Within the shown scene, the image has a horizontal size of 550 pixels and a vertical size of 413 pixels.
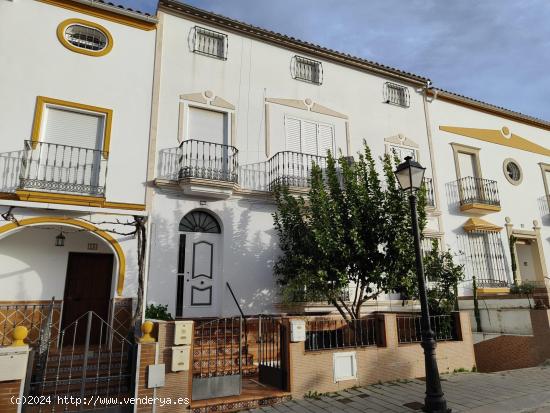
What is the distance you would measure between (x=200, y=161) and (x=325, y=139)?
4411 mm

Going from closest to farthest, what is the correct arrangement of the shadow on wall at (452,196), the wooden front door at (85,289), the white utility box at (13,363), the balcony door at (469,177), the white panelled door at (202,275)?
the white utility box at (13,363), the wooden front door at (85,289), the white panelled door at (202,275), the shadow on wall at (452,196), the balcony door at (469,177)

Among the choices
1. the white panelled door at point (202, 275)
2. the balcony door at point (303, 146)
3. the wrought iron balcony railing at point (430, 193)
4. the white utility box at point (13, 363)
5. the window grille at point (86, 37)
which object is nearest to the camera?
the white utility box at point (13, 363)

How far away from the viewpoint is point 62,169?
348 inches

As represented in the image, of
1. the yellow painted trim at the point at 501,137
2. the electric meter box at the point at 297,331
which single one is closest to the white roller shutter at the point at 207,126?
the electric meter box at the point at 297,331

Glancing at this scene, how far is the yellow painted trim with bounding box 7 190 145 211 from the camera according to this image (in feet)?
26.8

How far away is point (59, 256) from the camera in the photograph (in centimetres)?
900

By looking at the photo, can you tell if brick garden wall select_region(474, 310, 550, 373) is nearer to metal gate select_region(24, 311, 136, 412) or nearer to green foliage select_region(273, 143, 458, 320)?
green foliage select_region(273, 143, 458, 320)

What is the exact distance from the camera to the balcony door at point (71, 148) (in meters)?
8.73

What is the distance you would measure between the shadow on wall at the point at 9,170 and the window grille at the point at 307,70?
8.27 metres

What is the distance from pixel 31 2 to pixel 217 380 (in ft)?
32.9

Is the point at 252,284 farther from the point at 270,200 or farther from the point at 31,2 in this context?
the point at 31,2

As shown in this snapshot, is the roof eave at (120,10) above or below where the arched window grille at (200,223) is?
above

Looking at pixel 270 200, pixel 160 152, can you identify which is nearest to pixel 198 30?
pixel 160 152

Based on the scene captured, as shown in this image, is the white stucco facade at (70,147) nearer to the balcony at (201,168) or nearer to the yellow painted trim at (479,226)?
the balcony at (201,168)
